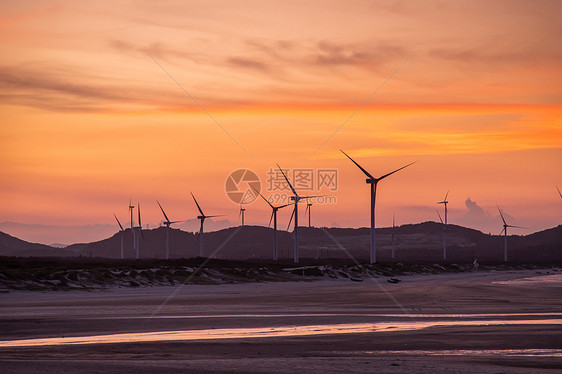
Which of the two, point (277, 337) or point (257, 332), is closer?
point (277, 337)

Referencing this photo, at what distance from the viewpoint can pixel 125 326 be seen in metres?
31.5

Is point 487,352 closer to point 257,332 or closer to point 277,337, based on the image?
point 277,337

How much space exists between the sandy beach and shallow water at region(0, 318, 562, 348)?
0.04 metres

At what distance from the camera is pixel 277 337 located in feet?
88.8

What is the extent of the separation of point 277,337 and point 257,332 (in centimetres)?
212

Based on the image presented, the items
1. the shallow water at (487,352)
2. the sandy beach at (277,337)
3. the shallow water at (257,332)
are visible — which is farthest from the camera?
the shallow water at (257,332)

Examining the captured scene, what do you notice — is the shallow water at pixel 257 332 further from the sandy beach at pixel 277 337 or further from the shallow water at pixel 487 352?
the shallow water at pixel 487 352

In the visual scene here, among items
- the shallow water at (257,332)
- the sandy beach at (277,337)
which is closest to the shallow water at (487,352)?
the sandy beach at (277,337)

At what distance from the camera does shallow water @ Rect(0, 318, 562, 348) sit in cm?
2556

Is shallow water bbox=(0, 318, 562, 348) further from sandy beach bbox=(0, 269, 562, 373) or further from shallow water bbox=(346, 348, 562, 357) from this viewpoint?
shallow water bbox=(346, 348, 562, 357)

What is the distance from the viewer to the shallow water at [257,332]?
83.9 feet

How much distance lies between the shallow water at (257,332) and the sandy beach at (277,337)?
4cm

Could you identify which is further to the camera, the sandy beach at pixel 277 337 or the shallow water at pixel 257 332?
the shallow water at pixel 257 332

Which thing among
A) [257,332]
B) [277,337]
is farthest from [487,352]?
[257,332]
